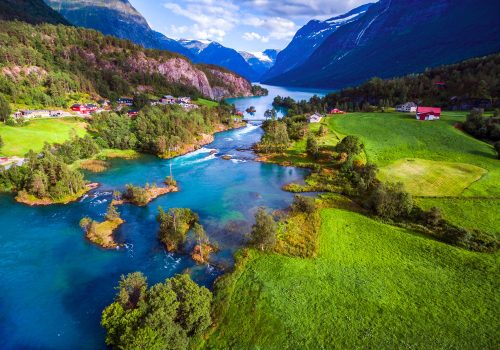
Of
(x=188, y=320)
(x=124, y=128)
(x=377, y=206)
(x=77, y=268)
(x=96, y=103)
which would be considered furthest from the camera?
(x=96, y=103)

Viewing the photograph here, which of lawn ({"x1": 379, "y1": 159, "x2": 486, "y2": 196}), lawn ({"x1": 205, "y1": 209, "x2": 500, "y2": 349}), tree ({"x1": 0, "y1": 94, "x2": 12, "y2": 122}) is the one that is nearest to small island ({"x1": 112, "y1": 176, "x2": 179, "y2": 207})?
lawn ({"x1": 205, "y1": 209, "x2": 500, "y2": 349})

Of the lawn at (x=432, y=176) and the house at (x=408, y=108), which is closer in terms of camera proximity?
the lawn at (x=432, y=176)

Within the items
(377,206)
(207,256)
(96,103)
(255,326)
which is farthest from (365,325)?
(96,103)

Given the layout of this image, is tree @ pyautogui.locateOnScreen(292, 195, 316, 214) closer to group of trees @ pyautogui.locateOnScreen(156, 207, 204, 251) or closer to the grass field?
group of trees @ pyautogui.locateOnScreen(156, 207, 204, 251)

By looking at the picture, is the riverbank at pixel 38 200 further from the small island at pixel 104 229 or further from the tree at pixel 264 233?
the tree at pixel 264 233

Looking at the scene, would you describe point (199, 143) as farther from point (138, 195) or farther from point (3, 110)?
point (3, 110)

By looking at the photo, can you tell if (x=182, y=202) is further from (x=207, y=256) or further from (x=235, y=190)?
(x=207, y=256)

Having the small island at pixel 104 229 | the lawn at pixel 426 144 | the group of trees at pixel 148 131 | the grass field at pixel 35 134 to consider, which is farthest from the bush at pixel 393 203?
the grass field at pixel 35 134
